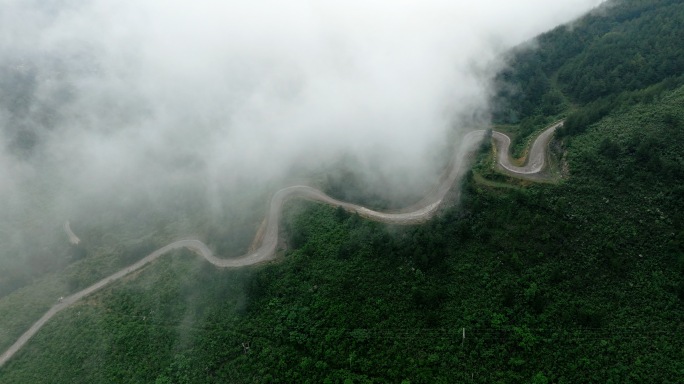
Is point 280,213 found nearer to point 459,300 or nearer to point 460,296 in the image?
point 460,296

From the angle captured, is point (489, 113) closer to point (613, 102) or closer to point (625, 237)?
point (613, 102)

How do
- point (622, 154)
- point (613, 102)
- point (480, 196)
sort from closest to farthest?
point (622, 154)
point (480, 196)
point (613, 102)

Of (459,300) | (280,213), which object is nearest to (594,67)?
(459,300)

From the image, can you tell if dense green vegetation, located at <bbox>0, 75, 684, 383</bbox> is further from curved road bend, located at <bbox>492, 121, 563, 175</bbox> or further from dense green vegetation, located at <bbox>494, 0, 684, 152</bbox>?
dense green vegetation, located at <bbox>494, 0, 684, 152</bbox>

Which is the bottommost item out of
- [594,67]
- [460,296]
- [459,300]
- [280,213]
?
[459,300]

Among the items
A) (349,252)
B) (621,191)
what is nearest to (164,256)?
(349,252)

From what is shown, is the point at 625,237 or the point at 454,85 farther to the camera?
the point at 454,85

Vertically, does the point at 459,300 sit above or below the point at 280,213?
below
